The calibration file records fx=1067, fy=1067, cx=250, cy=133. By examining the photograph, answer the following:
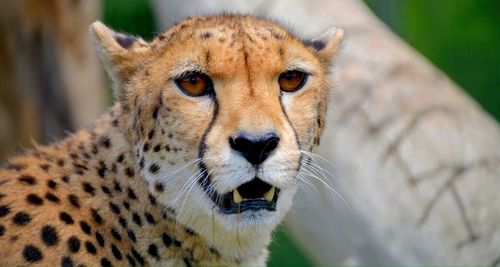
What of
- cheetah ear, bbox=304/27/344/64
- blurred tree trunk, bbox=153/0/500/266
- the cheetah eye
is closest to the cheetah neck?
the cheetah eye

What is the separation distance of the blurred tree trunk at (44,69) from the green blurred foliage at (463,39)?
1.61 meters

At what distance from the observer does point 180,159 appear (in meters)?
2.54

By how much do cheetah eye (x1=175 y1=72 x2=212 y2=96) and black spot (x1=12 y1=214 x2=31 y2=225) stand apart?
481 millimetres

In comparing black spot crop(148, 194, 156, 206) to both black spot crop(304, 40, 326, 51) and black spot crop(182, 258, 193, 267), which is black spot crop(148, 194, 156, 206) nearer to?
black spot crop(182, 258, 193, 267)

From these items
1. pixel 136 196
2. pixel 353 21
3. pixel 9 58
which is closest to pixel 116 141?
pixel 136 196

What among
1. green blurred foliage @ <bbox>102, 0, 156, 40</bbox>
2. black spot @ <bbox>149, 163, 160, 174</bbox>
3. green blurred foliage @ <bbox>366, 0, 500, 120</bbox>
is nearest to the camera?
black spot @ <bbox>149, 163, 160, 174</bbox>

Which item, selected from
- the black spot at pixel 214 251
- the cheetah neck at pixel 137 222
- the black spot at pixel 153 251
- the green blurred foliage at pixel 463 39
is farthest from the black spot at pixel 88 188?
the green blurred foliage at pixel 463 39

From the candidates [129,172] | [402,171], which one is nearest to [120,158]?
[129,172]

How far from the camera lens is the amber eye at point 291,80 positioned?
8.54ft

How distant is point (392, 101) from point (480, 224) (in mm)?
A: 571

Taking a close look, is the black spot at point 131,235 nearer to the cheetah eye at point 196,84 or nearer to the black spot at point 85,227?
the black spot at point 85,227

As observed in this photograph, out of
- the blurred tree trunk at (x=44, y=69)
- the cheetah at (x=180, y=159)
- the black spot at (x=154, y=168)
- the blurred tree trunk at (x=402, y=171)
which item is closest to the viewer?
the cheetah at (x=180, y=159)

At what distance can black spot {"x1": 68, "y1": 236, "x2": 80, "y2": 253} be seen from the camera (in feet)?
8.24

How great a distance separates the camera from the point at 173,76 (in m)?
2.60
